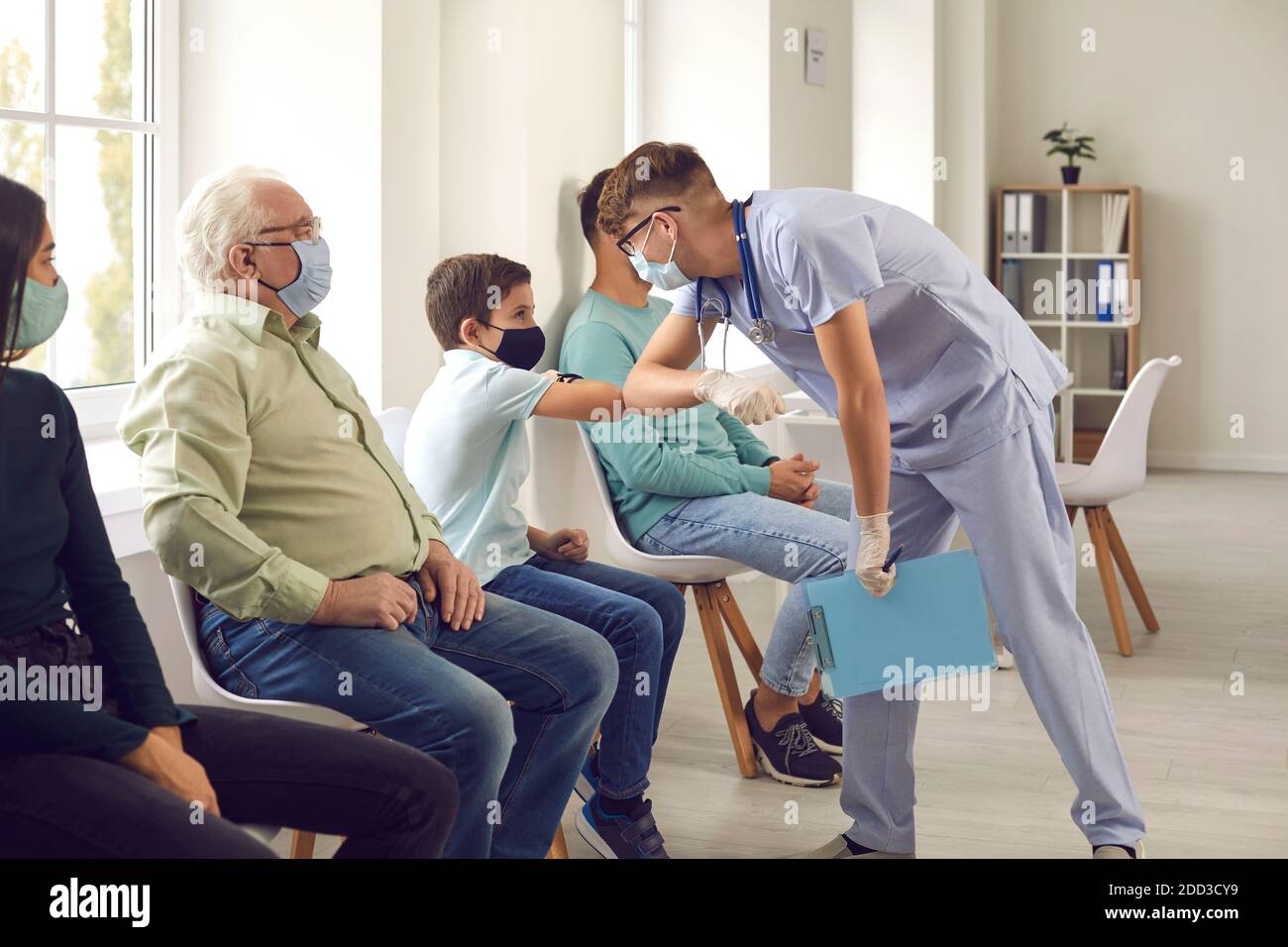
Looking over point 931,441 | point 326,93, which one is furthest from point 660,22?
point 931,441

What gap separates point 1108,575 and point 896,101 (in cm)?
359

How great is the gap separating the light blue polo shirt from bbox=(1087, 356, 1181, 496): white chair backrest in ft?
6.80

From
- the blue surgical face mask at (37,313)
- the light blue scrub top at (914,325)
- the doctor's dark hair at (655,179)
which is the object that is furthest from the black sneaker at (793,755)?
the blue surgical face mask at (37,313)

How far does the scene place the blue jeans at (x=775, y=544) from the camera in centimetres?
281

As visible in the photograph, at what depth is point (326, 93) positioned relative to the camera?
2705 millimetres

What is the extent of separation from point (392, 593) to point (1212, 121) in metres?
6.60

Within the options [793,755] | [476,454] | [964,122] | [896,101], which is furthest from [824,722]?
[964,122]

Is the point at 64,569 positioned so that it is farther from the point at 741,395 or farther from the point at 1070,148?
the point at 1070,148

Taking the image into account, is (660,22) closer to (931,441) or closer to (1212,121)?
(931,441)

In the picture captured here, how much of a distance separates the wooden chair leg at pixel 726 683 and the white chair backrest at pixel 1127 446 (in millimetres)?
1455

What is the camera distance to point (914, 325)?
212 centimetres

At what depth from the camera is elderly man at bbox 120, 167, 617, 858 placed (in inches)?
70.4

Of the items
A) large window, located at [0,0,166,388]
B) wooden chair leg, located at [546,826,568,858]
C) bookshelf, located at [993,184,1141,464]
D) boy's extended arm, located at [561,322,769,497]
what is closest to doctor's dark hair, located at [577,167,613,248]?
boy's extended arm, located at [561,322,769,497]
